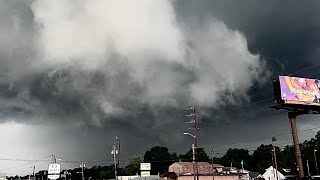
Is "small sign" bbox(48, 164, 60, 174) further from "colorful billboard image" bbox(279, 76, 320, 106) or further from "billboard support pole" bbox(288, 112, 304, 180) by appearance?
"colorful billboard image" bbox(279, 76, 320, 106)

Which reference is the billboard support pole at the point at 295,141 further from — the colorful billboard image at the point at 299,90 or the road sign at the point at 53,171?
the road sign at the point at 53,171

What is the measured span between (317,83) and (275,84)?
11.9 meters

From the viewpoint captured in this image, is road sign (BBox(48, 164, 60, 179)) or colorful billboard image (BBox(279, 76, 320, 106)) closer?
colorful billboard image (BBox(279, 76, 320, 106))

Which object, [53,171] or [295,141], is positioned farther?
[53,171]

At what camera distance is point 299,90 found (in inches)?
3120

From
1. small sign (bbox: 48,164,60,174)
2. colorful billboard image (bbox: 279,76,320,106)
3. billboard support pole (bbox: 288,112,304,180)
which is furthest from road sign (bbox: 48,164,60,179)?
colorful billboard image (bbox: 279,76,320,106)

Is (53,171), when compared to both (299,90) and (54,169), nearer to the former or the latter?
(54,169)

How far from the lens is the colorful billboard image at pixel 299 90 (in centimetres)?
7694

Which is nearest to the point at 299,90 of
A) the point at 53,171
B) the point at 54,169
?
the point at 53,171

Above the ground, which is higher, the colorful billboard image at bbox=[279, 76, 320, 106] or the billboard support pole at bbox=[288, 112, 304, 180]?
the colorful billboard image at bbox=[279, 76, 320, 106]

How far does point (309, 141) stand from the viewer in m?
182

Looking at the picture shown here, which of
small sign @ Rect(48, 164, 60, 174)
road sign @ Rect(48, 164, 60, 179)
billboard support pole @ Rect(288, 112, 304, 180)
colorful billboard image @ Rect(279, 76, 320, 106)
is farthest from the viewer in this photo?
small sign @ Rect(48, 164, 60, 174)

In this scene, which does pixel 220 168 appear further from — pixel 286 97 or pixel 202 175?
pixel 286 97

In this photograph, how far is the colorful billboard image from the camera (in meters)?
76.9
